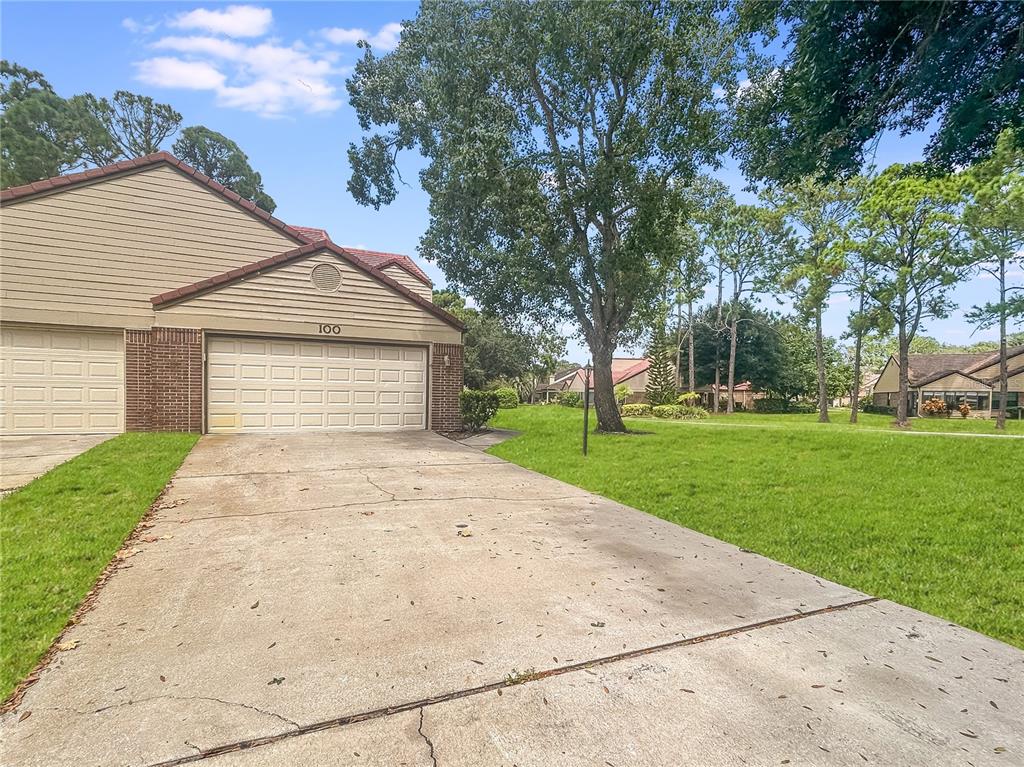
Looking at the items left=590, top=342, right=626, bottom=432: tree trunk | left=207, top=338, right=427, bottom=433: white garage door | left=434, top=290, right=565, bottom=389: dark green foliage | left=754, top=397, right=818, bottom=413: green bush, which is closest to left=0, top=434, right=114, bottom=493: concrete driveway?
left=207, top=338, right=427, bottom=433: white garage door

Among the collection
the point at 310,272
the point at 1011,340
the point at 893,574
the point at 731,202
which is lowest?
the point at 893,574

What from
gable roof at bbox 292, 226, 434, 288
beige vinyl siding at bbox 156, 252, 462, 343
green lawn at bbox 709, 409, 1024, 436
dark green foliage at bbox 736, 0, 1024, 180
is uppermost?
gable roof at bbox 292, 226, 434, 288

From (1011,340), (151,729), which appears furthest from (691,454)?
(1011,340)

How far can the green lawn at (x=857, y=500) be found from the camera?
3.76 m

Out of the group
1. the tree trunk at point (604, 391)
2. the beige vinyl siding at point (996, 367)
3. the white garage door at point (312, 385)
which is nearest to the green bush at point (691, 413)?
the tree trunk at point (604, 391)

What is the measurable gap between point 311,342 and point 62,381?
4.78 metres

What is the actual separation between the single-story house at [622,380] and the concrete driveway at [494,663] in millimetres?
30434

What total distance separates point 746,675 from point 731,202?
31.5 meters

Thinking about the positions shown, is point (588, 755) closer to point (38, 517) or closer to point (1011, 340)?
point (38, 517)

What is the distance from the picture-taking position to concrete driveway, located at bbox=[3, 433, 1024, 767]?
6.36ft

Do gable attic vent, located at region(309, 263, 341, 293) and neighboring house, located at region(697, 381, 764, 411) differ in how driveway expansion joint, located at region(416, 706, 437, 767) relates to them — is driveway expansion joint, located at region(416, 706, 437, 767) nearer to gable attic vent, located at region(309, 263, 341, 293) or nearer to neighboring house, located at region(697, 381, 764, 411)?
gable attic vent, located at region(309, 263, 341, 293)

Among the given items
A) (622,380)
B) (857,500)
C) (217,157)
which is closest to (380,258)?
(857,500)

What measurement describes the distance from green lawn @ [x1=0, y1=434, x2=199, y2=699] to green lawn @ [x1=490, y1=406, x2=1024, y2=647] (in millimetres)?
4990

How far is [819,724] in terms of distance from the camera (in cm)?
209
